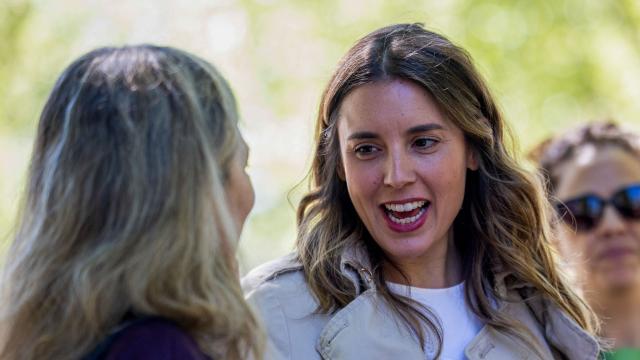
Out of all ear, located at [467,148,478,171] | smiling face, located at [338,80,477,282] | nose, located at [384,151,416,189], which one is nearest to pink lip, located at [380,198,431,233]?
smiling face, located at [338,80,477,282]

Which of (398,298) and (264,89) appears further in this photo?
(264,89)

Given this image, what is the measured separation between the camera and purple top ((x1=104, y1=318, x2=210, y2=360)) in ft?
7.68

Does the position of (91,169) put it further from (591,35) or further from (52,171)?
(591,35)

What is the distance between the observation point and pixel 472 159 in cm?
392

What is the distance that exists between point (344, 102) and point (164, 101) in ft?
4.24

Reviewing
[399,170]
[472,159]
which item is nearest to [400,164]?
[399,170]

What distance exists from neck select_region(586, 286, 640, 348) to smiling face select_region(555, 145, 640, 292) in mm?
34

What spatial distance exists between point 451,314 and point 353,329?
40cm

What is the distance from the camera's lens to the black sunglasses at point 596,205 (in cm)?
520

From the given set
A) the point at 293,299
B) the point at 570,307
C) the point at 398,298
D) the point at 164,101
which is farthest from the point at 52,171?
the point at 570,307

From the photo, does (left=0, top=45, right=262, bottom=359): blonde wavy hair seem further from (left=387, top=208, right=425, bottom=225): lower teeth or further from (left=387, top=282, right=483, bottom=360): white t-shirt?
(left=387, top=282, right=483, bottom=360): white t-shirt

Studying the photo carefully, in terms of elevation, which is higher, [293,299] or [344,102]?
[344,102]

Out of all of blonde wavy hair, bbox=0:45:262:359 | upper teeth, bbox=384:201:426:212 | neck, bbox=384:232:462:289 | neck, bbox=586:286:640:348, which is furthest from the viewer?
neck, bbox=586:286:640:348

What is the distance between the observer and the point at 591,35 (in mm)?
10984
